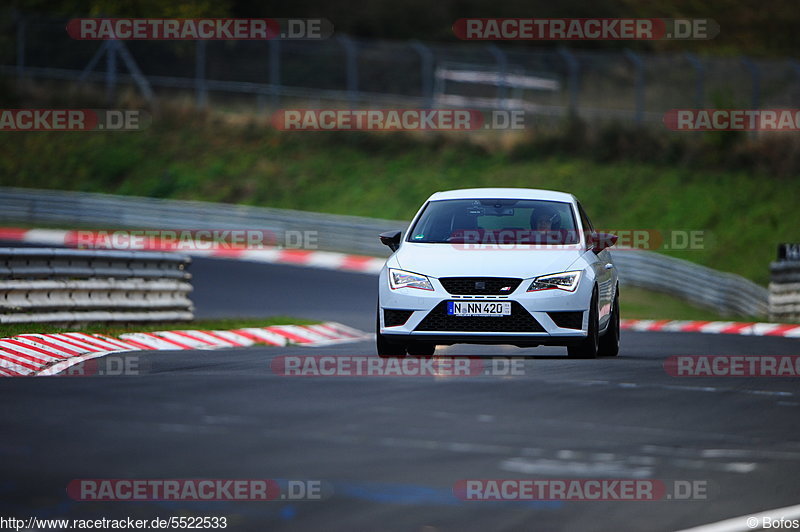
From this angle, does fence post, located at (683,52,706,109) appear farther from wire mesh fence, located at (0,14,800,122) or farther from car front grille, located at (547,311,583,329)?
car front grille, located at (547,311,583,329)

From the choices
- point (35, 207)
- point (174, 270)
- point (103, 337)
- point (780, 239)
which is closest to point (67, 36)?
point (35, 207)

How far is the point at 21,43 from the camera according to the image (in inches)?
1927

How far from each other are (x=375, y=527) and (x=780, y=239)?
33984 mm

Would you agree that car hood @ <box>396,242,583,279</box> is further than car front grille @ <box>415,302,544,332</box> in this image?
Yes

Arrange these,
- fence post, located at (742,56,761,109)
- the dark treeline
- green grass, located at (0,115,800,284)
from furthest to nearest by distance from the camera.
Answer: the dark treeline → fence post, located at (742,56,761,109) → green grass, located at (0,115,800,284)

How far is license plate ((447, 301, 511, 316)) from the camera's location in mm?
12703

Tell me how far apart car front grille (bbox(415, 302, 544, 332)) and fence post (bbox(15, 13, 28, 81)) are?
123ft

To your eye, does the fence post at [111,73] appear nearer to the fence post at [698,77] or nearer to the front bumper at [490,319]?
the fence post at [698,77]

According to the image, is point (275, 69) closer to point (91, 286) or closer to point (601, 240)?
point (91, 286)

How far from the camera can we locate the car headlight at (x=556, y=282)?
42.3 ft

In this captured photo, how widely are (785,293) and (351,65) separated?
2133 centimetres

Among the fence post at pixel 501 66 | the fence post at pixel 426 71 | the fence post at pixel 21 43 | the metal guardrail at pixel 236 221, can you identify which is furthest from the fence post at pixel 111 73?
the fence post at pixel 501 66

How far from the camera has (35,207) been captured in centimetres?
4094

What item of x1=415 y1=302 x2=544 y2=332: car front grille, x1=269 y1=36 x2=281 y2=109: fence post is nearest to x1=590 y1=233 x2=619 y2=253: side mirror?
x1=415 y1=302 x2=544 y2=332: car front grille
